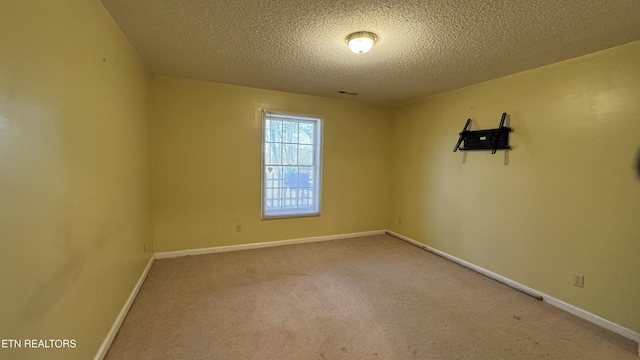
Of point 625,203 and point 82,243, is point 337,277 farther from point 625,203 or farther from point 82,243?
point 625,203

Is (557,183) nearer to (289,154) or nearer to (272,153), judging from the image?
(289,154)

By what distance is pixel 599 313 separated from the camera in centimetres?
228

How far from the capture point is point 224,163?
12.3ft

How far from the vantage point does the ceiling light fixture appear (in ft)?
6.90

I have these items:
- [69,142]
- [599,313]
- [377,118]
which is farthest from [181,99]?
[599,313]

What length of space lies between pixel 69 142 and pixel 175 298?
1744 millimetres

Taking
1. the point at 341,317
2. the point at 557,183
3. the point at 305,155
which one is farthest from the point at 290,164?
the point at 557,183

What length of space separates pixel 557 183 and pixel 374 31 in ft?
7.63

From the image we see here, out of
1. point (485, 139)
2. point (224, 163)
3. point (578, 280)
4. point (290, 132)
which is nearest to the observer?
point (578, 280)

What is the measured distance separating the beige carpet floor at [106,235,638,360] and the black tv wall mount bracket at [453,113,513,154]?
5.21ft

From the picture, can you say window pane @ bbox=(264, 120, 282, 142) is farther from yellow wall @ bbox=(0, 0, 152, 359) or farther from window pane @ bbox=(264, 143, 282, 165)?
yellow wall @ bbox=(0, 0, 152, 359)

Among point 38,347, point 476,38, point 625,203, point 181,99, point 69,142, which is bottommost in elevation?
point 38,347

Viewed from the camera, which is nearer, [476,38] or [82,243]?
[82,243]

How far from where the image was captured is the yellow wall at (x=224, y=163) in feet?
11.4
